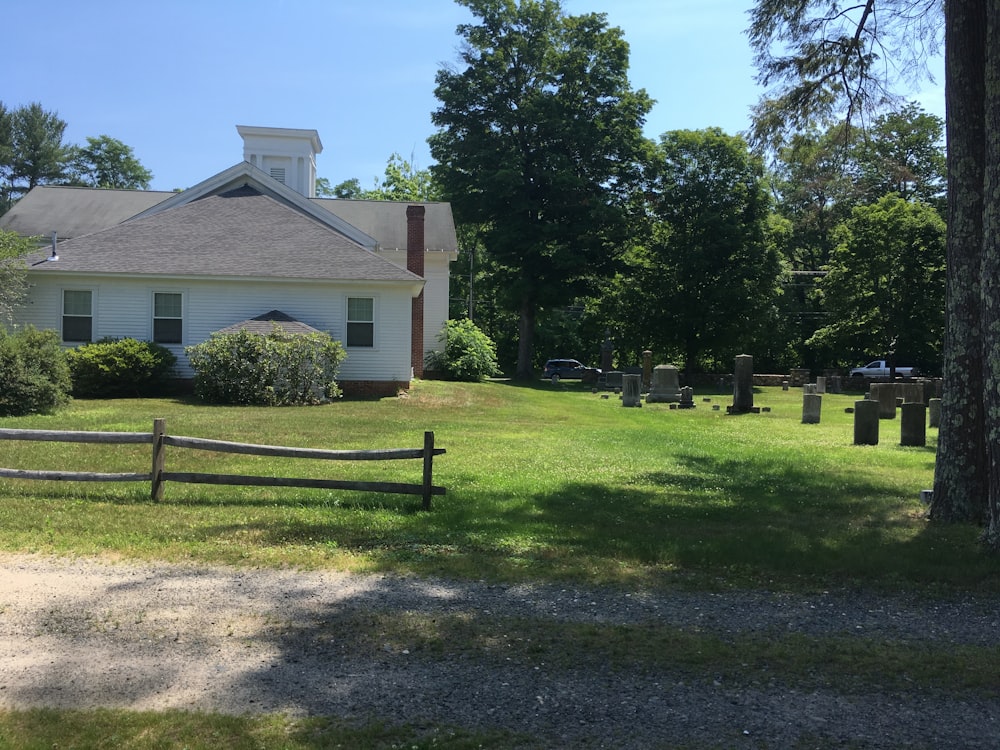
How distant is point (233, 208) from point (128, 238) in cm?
342

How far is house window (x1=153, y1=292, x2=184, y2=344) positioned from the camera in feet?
76.4

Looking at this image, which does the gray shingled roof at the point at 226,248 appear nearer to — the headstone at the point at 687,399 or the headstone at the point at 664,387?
the headstone at the point at 687,399

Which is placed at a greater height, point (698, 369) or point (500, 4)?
point (500, 4)

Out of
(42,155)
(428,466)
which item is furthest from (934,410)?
Result: (42,155)

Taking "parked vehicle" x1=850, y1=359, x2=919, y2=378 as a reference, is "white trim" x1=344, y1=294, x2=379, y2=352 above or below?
above

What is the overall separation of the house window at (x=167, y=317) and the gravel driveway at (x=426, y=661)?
17.6 meters

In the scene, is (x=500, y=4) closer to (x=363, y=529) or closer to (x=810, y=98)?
(x=810, y=98)

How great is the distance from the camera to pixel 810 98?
12.8 m

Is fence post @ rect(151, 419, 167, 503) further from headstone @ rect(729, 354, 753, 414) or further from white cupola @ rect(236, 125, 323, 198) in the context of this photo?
white cupola @ rect(236, 125, 323, 198)

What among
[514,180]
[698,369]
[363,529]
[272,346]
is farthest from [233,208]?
[698,369]

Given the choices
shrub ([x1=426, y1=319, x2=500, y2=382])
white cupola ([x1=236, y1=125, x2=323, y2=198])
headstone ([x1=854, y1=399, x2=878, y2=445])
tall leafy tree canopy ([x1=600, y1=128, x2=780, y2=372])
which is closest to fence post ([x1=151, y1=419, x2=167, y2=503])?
headstone ([x1=854, y1=399, x2=878, y2=445])

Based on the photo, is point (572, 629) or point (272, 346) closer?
point (572, 629)

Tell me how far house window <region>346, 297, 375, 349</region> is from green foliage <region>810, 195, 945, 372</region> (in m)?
30.4

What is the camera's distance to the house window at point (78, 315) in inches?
906
